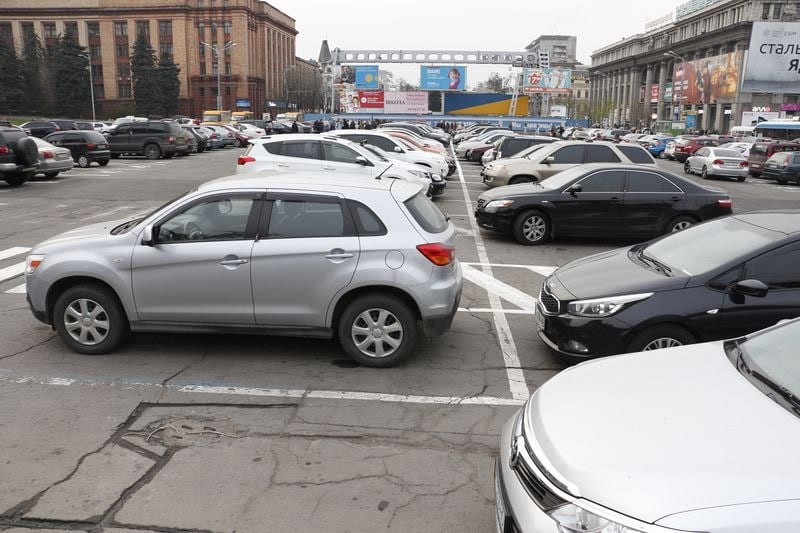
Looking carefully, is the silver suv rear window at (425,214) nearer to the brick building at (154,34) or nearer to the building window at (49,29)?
the brick building at (154,34)

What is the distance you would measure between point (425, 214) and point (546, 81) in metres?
67.6

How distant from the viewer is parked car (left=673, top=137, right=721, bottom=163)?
1587 inches

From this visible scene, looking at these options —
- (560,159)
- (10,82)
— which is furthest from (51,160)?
(10,82)

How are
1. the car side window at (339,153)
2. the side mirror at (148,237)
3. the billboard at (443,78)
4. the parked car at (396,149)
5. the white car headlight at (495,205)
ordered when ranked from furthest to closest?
the billboard at (443,78), the parked car at (396,149), the car side window at (339,153), the white car headlight at (495,205), the side mirror at (148,237)

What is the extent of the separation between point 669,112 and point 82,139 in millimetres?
106773

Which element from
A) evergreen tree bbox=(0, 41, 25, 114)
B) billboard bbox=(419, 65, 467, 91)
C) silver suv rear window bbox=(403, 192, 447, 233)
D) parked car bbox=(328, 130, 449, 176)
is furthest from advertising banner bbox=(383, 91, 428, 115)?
silver suv rear window bbox=(403, 192, 447, 233)

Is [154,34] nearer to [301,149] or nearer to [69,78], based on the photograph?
[69,78]

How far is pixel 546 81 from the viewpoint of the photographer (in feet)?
227

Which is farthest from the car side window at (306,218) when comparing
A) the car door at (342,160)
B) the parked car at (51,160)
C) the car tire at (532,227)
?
the parked car at (51,160)

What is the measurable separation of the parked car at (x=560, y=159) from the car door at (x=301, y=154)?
4937mm

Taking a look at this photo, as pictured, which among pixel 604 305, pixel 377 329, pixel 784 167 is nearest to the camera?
pixel 604 305

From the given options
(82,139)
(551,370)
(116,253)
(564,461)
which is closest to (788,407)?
(564,461)

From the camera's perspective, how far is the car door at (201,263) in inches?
228

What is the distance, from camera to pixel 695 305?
5445 millimetres
